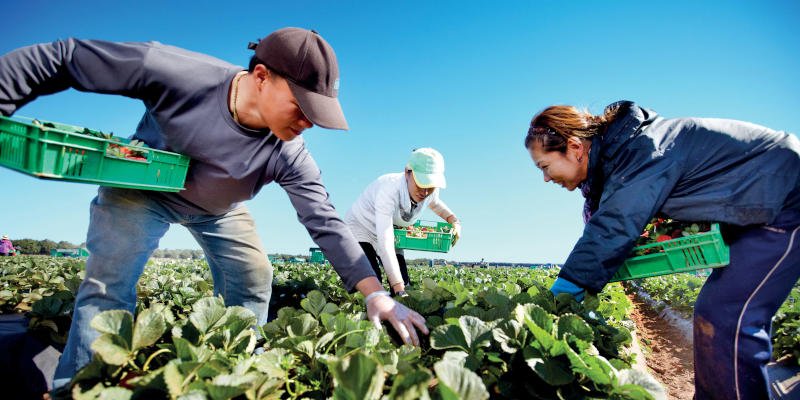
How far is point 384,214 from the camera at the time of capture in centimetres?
395

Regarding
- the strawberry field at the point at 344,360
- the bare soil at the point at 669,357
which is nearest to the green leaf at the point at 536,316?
the strawberry field at the point at 344,360

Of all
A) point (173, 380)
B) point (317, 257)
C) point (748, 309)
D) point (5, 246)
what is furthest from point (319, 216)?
point (5, 246)

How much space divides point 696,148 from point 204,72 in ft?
8.63

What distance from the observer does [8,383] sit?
8.15ft

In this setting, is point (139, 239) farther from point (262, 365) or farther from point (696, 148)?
point (696, 148)

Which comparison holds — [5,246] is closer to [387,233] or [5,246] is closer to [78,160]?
[387,233]

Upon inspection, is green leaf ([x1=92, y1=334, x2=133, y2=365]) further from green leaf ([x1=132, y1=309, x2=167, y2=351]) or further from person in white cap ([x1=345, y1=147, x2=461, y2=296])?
person in white cap ([x1=345, y1=147, x2=461, y2=296])

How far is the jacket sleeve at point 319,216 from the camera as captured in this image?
7.30 ft

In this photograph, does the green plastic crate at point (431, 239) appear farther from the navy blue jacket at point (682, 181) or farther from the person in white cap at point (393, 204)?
the navy blue jacket at point (682, 181)

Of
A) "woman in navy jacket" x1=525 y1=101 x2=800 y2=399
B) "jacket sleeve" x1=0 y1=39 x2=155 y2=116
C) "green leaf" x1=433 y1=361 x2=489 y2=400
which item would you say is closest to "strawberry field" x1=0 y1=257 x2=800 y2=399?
"green leaf" x1=433 y1=361 x2=489 y2=400

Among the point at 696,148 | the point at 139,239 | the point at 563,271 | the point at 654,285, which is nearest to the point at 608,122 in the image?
the point at 696,148

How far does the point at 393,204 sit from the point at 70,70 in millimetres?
2695

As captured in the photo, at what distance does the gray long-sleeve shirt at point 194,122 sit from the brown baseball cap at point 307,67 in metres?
0.38

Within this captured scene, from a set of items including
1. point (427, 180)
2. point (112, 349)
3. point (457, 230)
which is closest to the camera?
point (112, 349)
